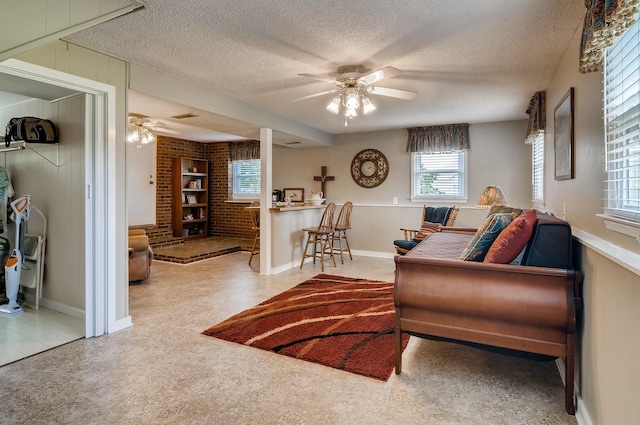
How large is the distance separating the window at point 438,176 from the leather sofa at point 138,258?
407 centimetres

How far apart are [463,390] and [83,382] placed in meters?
2.21

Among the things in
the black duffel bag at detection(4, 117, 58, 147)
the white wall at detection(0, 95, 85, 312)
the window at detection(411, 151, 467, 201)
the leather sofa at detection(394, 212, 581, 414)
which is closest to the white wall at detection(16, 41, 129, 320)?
the white wall at detection(0, 95, 85, 312)

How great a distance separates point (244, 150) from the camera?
24.2 feet

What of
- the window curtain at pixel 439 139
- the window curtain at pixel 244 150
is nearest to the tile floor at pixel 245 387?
the window curtain at pixel 439 139

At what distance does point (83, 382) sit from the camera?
203cm

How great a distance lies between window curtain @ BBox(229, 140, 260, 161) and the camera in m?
7.25

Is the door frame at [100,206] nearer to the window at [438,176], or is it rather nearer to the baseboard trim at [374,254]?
the baseboard trim at [374,254]

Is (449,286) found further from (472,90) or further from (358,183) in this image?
(358,183)

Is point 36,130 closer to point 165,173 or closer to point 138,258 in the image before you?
point 138,258

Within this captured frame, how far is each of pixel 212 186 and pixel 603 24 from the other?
752cm

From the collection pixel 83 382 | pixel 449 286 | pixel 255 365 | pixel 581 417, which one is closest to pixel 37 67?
pixel 83 382

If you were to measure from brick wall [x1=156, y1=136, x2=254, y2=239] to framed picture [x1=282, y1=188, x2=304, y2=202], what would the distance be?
1108 mm

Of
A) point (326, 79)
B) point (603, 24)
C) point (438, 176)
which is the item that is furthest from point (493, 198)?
point (603, 24)

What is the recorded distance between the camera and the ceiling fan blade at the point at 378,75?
2.55 m
